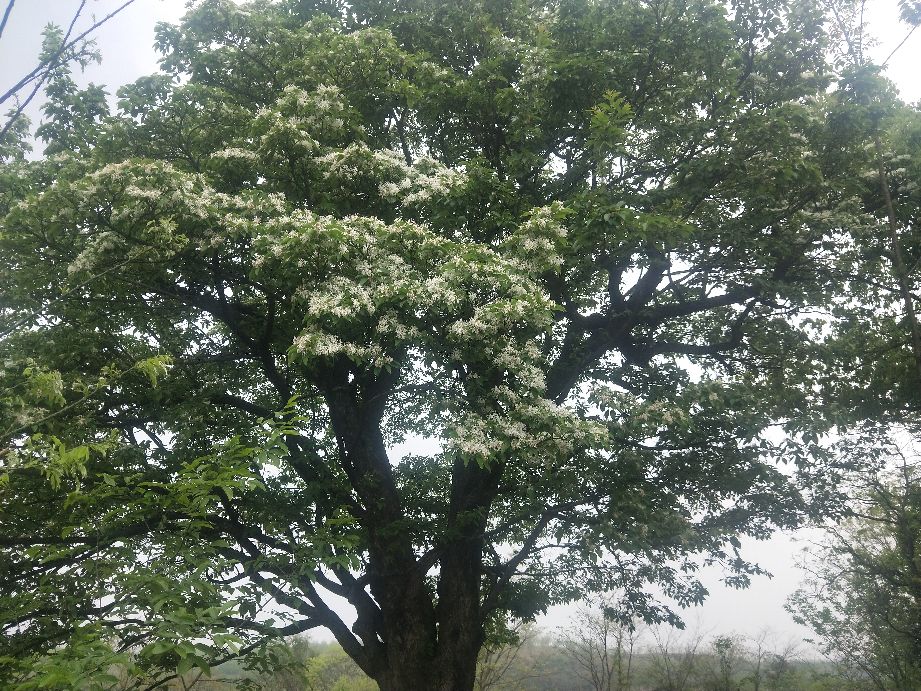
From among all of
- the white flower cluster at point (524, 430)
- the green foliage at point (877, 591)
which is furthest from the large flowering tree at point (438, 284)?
the green foliage at point (877, 591)

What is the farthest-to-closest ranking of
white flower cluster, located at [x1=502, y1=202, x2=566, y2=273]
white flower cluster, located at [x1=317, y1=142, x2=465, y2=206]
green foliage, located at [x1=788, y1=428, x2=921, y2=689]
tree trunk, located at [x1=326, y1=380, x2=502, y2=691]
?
green foliage, located at [x1=788, y1=428, x2=921, y2=689], tree trunk, located at [x1=326, y1=380, x2=502, y2=691], white flower cluster, located at [x1=317, y1=142, x2=465, y2=206], white flower cluster, located at [x1=502, y1=202, x2=566, y2=273]

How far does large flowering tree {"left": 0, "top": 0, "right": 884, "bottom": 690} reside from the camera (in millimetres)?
6785

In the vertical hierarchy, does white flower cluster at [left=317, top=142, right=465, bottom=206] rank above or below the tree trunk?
above

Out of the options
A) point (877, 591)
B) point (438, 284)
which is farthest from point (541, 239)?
point (877, 591)

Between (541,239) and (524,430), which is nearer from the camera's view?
(524,430)

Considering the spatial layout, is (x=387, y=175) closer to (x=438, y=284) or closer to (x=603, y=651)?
(x=438, y=284)

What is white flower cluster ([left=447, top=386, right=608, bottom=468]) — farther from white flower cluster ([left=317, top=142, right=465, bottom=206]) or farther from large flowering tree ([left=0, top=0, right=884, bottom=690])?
white flower cluster ([left=317, top=142, right=465, bottom=206])

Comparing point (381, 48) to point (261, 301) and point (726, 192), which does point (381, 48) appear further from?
point (726, 192)

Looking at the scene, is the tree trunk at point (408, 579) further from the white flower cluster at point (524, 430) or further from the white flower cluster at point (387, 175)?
the white flower cluster at point (387, 175)

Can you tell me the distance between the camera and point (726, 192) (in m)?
9.75

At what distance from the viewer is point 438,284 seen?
6.31 m

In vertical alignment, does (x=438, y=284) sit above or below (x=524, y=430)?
above

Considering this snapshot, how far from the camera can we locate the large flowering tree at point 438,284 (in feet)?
22.3

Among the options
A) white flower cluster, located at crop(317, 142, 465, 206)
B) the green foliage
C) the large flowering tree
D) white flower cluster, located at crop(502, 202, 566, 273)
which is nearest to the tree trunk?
the large flowering tree
